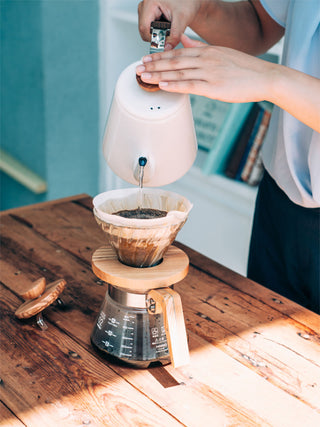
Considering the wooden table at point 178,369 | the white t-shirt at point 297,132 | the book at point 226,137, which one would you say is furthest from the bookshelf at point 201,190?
the wooden table at point 178,369

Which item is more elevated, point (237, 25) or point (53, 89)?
point (237, 25)

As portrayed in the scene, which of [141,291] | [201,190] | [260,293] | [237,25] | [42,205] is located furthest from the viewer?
[201,190]

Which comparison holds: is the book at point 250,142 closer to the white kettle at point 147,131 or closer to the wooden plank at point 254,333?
the wooden plank at point 254,333

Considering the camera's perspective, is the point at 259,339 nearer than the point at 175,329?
No

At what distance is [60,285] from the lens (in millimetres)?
1025

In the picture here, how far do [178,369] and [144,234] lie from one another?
0.24 m

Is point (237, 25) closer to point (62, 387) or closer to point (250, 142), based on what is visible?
point (250, 142)

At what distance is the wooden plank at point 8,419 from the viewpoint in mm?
784

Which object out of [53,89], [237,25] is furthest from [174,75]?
[53,89]

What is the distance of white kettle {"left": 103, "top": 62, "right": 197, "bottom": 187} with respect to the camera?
3.06ft

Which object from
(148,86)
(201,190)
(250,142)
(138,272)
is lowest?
(201,190)

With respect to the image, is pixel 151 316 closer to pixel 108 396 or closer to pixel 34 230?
pixel 108 396

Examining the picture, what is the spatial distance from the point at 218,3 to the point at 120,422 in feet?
3.36

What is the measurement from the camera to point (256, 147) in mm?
2209
